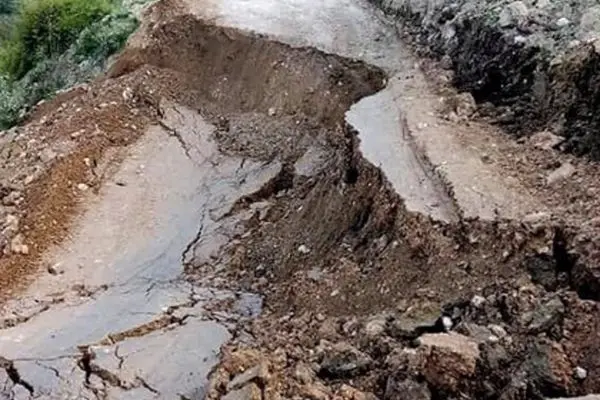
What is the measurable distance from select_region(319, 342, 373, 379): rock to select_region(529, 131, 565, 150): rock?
71.8 inches

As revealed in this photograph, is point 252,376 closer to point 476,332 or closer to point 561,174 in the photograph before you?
point 476,332

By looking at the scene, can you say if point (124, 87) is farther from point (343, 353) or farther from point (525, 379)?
point (525, 379)

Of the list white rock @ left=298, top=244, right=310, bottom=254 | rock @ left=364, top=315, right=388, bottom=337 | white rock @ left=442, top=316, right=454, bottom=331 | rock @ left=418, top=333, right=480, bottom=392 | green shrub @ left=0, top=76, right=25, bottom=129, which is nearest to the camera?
rock @ left=418, top=333, right=480, bottom=392

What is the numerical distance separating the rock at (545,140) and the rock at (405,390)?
6.69ft

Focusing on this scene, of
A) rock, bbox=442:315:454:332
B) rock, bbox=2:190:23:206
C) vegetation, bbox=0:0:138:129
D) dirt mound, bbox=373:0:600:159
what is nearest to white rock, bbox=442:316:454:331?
rock, bbox=442:315:454:332

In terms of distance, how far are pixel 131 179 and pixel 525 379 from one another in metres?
4.18

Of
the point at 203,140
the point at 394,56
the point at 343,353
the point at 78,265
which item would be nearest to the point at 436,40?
the point at 394,56

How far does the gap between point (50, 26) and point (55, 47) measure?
13.8 inches

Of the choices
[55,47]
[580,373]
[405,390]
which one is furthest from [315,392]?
[55,47]

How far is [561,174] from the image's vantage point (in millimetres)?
5047

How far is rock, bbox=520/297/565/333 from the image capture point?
393 cm

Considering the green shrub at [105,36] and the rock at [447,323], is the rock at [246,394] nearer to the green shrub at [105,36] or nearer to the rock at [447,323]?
the rock at [447,323]

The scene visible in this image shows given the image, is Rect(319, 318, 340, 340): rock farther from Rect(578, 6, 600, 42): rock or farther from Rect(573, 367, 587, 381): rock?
Rect(578, 6, 600, 42): rock

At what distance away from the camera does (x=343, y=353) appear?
4332mm
